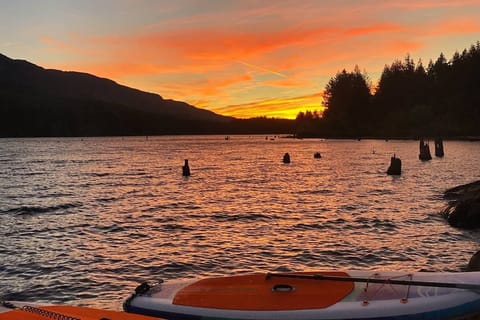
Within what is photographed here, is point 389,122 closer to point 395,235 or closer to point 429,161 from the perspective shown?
point 429,161

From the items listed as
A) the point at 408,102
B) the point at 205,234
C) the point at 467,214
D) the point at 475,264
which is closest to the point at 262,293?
the point at 475,264

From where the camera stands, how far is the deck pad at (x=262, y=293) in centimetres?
818

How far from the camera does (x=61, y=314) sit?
672 centimetres

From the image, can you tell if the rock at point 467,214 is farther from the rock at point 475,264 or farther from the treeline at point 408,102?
the treeline at point 408,102

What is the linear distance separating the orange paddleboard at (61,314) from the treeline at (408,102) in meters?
145

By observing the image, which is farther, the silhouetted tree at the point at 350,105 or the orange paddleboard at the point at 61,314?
the silhouetted tree at the point at 350,105

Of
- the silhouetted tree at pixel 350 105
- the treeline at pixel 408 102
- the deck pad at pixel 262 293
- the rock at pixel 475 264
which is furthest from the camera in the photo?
the silhouetted tree at pixel 350 105

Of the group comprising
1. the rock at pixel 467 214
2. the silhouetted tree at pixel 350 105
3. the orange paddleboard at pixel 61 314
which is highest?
the silhouetted tree at pixel 350 105

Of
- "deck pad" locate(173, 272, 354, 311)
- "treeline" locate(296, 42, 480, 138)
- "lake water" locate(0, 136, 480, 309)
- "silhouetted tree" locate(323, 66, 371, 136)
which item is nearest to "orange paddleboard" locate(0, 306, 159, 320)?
"deck pad" locate(173, 272, 354, 311)

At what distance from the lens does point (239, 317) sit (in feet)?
25.9

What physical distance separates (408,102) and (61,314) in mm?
171619

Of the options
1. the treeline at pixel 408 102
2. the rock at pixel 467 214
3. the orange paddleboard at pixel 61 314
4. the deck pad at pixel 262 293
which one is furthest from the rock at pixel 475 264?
the treeline at pixel 408 102

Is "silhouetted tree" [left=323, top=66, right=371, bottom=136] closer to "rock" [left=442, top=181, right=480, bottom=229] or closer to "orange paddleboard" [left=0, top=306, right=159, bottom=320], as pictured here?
"rock" [left=442, top=181, right=480, bottom=229]

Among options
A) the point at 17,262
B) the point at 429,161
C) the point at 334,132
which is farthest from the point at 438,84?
the point at 17,262
